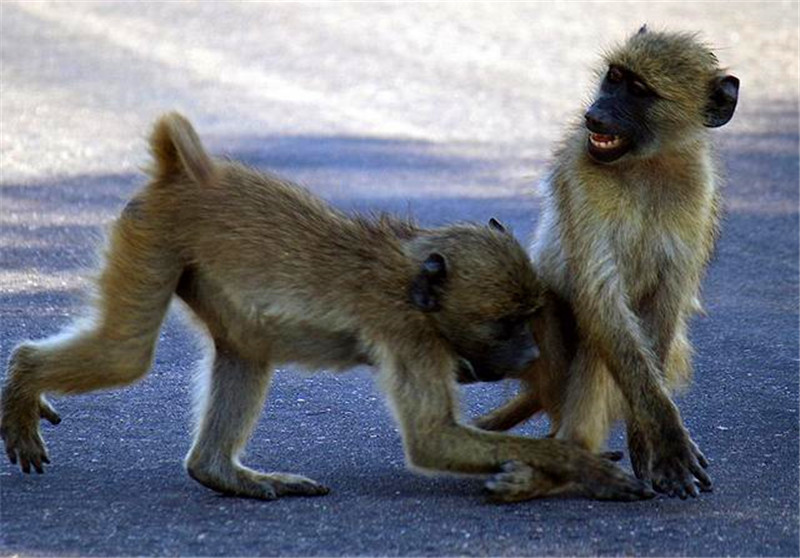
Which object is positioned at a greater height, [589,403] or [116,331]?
[116,331]

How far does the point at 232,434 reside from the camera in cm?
556

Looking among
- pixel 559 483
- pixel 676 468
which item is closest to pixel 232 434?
pixel 559 483

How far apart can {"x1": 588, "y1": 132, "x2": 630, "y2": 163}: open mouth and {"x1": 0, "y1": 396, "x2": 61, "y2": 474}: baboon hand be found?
1.92 meters

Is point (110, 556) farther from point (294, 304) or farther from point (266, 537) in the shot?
point (294, 304)

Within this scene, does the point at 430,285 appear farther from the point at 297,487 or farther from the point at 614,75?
the point at 614,75

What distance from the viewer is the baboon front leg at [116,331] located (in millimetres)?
5250

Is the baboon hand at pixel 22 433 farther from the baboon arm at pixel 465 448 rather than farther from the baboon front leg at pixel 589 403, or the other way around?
the baboon front leg at pixel 589 403

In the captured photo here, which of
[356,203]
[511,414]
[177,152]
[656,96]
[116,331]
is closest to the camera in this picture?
[116,331]

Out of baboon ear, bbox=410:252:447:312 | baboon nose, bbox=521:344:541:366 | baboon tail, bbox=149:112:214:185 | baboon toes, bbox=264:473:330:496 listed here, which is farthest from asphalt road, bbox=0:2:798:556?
baboon tail, bbox=149:112:214:185

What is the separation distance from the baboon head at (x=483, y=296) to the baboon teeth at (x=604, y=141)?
0.51m

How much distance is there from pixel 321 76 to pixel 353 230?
30.7 feet

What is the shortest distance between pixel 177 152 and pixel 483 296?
40.8 inches

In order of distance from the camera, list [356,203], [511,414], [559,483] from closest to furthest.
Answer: [559,483] < [511,414] < [356,203]

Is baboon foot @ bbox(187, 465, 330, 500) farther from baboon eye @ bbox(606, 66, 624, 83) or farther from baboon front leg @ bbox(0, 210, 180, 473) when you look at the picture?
baboon eye @ bbox(606, 66, 624, 83)
